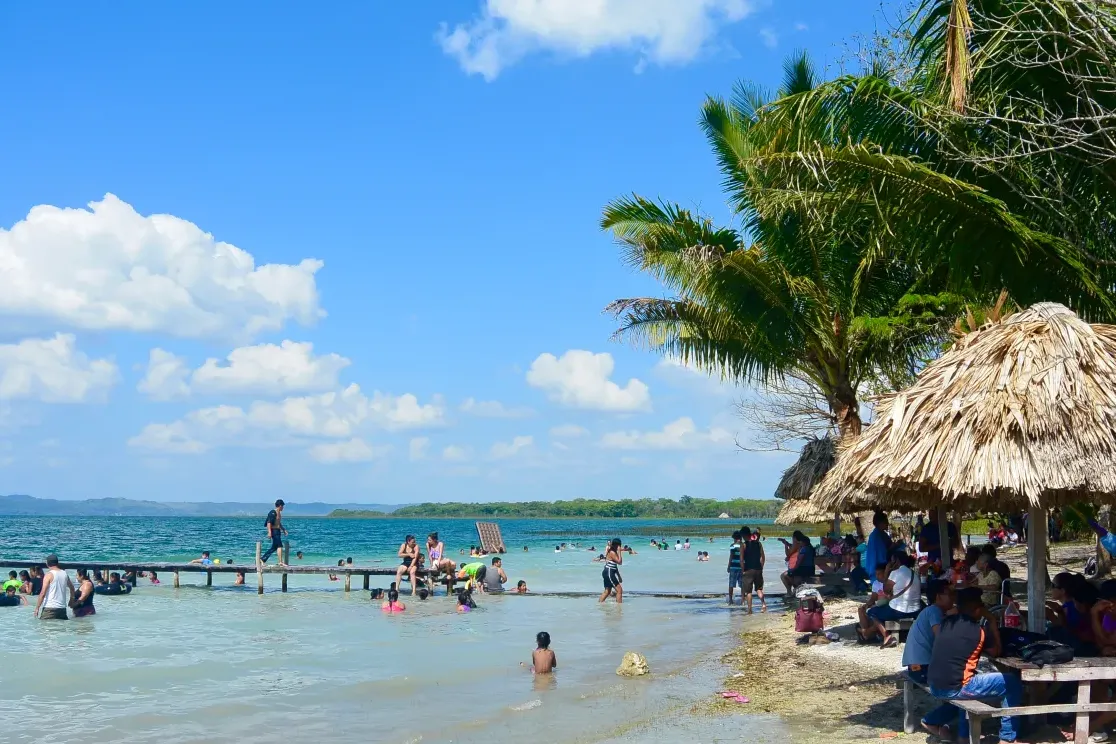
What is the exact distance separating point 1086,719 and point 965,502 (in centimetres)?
241

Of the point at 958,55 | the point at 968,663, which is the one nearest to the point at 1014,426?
the point at 968,663

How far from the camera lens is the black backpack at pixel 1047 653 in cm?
658

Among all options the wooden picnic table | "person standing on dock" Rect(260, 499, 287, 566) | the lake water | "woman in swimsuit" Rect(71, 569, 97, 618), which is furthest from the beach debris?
"woman in swimsuit" Rect(71, 569, 97, 618)

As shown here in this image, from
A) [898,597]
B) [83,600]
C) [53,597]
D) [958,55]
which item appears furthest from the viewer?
[83,600]

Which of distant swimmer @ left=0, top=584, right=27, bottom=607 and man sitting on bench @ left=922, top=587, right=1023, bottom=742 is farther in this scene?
distant swimmer @ left=0, top=584, right=27, bottom=607

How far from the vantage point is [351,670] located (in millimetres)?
13234

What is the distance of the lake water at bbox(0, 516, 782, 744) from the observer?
9.73 m

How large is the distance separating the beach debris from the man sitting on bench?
5411mm

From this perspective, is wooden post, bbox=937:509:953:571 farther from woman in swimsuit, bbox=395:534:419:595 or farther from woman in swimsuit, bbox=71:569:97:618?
woman in swimsuit, bbox=71:569:97:618

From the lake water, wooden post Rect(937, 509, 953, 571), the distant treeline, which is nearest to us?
the lake water

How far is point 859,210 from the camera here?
10352 millimetres

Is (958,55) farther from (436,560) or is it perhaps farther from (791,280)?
(436,560)

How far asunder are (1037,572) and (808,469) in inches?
382

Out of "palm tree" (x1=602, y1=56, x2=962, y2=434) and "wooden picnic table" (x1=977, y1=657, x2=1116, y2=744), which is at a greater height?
"palm tree" (x1=602, y1=56, x2=962, y2=434)
